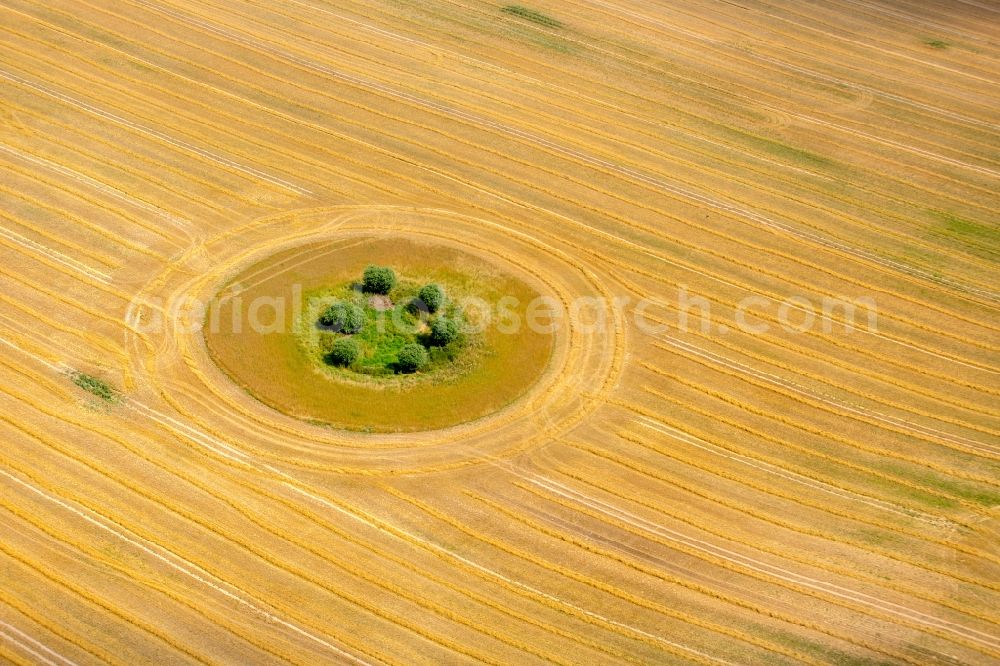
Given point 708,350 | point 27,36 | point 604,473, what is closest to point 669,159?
point 708,350

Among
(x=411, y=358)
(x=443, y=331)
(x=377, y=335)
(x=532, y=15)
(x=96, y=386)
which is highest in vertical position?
(x=532, y=15)

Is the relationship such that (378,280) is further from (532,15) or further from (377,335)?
(532,15)

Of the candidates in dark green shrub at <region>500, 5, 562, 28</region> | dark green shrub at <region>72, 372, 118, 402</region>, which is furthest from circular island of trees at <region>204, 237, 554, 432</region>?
dark green shrub at <region>500, 5, 562, 28</region>

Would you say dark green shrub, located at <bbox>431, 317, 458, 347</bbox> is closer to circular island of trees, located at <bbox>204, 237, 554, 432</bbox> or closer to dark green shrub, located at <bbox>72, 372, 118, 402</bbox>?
circular island of trees, located at <bbox>204, 237, 554, 432</bbox>

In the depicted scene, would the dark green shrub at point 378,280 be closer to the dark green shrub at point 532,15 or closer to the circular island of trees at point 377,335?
the circular island of trees at point 377,335

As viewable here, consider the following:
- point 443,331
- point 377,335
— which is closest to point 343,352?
point 377,335

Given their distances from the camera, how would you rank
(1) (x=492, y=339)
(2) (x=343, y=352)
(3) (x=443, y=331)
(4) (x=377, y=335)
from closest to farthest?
(2) (x=343, y=352)
(3) (x=443, y=331)
(4) (x=377, y=335)
(1) (x=492, y=339)

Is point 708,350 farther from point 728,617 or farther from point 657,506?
→ point 728,617
